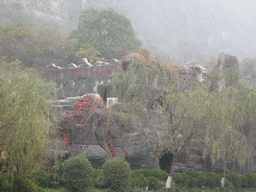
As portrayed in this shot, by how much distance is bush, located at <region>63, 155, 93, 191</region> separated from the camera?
6758 millimetres

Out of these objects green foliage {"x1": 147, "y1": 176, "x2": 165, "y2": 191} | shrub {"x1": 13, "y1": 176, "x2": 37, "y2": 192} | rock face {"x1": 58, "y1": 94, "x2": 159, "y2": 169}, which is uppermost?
rock face {"x1": 58, "y1": 94, "x2": 159, "y2": 169}


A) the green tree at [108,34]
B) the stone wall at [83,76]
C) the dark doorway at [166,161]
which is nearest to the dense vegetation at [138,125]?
the dark doorway at [166,161]

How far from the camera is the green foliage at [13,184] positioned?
16.3 feet

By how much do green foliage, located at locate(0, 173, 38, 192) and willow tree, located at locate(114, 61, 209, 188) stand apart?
4.03 m

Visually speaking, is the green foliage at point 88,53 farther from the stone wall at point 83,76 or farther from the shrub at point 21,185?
the shrub at point 21,185

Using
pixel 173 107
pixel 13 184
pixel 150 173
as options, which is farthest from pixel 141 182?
pixel 13 184

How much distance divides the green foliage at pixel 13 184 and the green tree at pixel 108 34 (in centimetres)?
2228

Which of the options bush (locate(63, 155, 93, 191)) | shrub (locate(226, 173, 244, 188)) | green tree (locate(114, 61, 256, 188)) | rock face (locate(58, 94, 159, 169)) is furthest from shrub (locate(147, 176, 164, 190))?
shrub (locate(226, 173, 244, 188))

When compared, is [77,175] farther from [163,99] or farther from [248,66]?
[248,66]

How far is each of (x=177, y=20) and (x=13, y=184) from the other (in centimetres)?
6357

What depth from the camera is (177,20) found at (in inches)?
2509

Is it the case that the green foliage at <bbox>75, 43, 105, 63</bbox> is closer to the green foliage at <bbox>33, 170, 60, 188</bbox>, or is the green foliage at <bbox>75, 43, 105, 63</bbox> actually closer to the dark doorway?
the dark doorway

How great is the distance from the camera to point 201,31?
6225cm

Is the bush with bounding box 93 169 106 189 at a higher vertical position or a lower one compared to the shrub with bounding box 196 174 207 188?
higher
